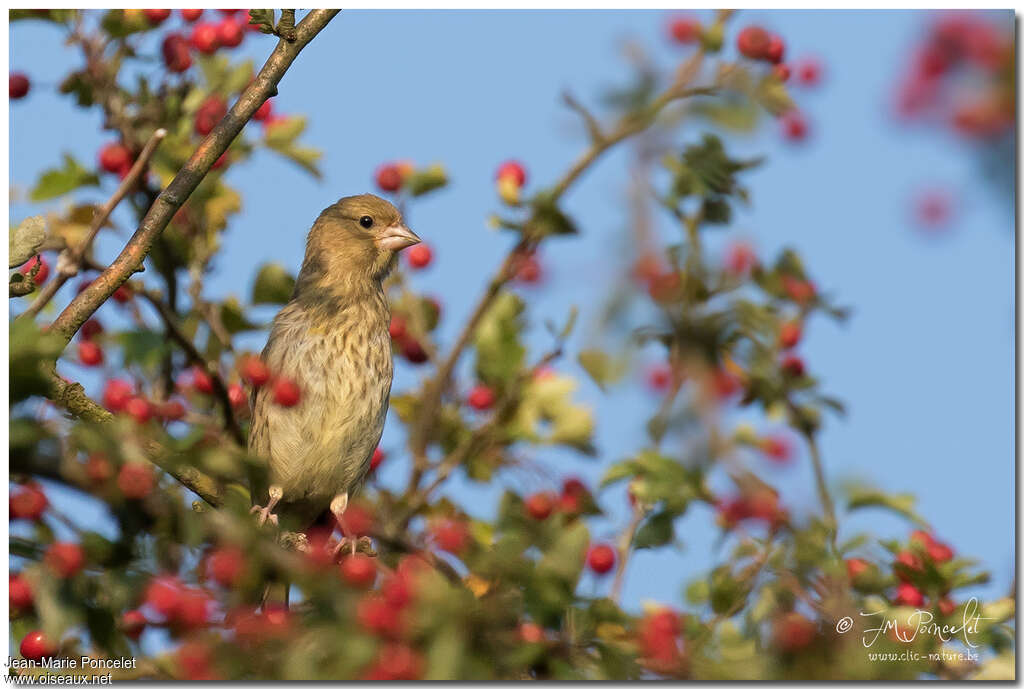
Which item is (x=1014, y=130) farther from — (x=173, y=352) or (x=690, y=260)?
(x=173, y=352)

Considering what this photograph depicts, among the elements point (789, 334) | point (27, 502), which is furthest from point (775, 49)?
point (27, 502)

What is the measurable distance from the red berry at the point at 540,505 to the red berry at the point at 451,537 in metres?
0.27

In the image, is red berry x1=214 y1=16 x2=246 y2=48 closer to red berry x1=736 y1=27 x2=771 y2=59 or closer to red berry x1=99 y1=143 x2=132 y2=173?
red berry x1=99 y1=143 x2=132 y2=173

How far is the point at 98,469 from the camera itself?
255 cm

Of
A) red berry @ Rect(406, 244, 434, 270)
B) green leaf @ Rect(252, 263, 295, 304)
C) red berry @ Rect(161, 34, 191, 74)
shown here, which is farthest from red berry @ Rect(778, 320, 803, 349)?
red berry @ Rect(161, 34, 191, 74)

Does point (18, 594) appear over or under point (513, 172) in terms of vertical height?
under

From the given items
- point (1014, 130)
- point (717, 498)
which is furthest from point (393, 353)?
point (1014, 130)

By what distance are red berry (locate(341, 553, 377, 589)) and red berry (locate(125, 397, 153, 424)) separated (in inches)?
36.6

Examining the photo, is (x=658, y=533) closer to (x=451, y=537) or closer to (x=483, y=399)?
(x=451, y=537)

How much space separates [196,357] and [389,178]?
3.61ft

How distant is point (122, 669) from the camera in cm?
307

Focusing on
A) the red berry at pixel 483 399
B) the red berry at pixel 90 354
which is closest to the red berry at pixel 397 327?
the red berry at pixel 483 399

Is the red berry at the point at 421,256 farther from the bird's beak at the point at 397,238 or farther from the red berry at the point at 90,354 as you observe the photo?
the red berry at the point at 90,354

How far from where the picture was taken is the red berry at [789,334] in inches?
174
